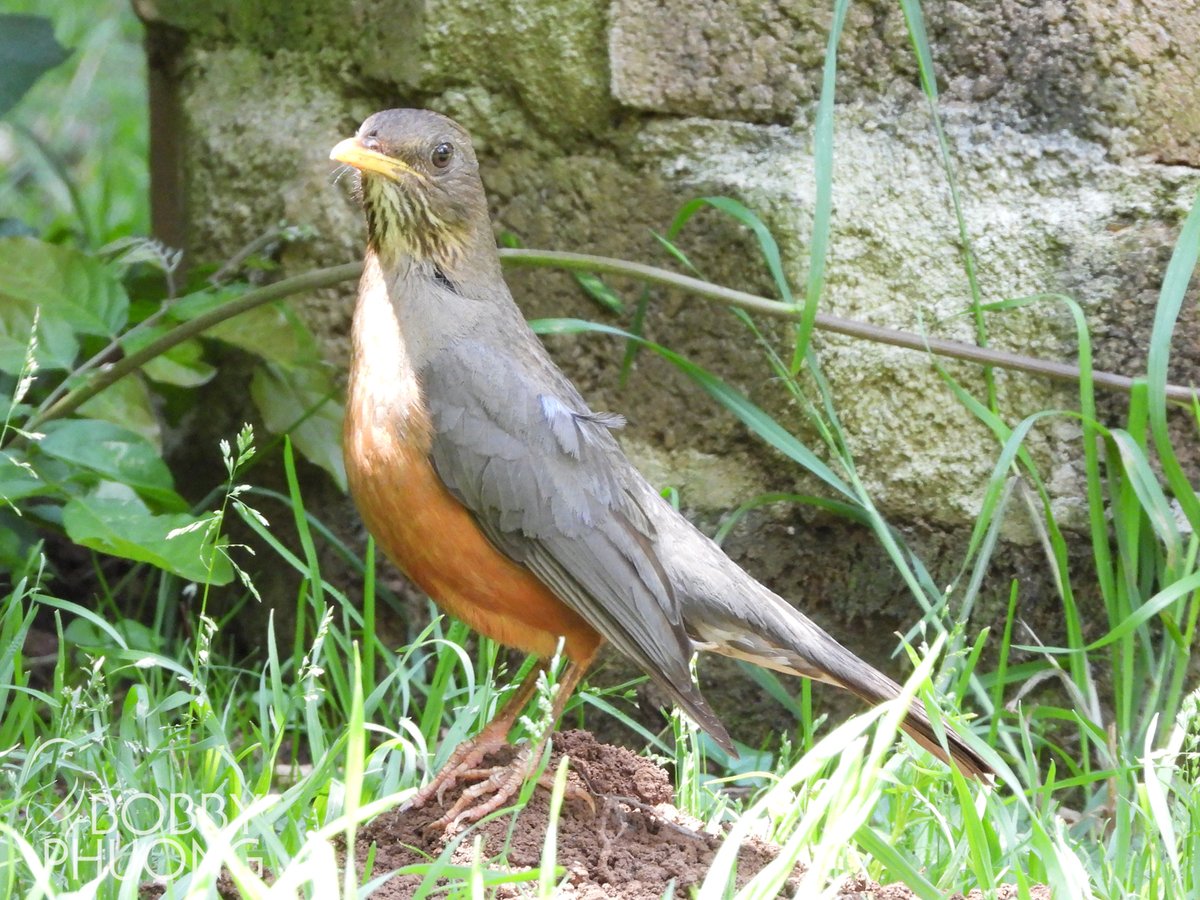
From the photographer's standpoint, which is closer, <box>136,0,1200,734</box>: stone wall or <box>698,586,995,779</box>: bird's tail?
<box>698,586,995,779</box>: bird's tail

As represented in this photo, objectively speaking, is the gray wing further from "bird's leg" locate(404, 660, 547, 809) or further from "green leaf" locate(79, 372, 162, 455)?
"green leaf" locate(79, 372, 162, 455)

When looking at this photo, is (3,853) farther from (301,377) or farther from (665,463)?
(665,463)

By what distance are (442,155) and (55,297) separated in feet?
4.57

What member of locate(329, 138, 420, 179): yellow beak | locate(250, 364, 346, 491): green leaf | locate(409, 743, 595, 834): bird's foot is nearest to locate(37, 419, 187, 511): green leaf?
locate(250, 364, 346, 491): green leaf

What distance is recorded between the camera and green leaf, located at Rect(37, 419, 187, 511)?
13.4ft

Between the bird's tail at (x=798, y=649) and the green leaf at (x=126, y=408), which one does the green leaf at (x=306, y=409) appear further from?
the bird's tail at (x=798, y=649)

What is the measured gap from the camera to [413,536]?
3570 mm

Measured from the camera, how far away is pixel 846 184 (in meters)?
4.33

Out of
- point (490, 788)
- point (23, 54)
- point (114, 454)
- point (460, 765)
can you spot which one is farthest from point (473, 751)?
point (23, 54)

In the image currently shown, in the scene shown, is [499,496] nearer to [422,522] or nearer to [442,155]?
[422,522]

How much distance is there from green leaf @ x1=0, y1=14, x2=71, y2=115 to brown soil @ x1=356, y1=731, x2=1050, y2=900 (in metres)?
2.77

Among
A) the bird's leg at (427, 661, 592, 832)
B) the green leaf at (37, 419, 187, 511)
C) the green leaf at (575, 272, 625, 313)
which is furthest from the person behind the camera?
the green leaf at (575, 272, 625, 313)

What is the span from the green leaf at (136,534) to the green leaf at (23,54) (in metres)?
1.51

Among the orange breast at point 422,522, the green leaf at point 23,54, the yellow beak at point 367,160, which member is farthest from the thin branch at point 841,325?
the green leaf at point 23,54
